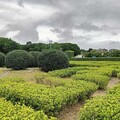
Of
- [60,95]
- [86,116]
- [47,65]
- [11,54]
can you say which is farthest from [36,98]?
[11,54]

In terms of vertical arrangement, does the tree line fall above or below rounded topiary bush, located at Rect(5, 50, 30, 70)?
above

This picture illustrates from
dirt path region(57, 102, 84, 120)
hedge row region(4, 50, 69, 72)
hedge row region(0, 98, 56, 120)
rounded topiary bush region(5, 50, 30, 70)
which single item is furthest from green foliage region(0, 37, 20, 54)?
hedge row region(0, 98, 56, 120)

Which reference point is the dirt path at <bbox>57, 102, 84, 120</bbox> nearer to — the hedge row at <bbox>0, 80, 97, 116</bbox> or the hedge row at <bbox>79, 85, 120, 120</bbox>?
the hedge row at <bbox>0, 80, 97, 116</bbox>

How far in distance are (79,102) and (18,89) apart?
6.42 feet

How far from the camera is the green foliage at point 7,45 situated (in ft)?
159

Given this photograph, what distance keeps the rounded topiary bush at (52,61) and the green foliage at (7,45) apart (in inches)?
1175

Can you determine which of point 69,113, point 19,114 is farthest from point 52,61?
point 19,114

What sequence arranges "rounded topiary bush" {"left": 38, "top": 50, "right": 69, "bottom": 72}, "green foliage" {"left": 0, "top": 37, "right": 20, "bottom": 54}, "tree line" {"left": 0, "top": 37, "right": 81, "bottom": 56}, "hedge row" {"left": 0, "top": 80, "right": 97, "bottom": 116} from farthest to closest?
"tree line" {"left": 0, "top": 37, "right": 81, "bottom": 56} < "green foliage" {"left": 0, "top": 37, "right": 20, "bottom": 54} < "rounded topiary bush" {"left": 38, "top": 50, "right": 69, "bottom": 72} < "hedge row" {"left": 0, "top": 80, "right": 97, "bottom": 116}

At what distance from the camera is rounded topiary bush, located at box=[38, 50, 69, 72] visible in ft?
62.6

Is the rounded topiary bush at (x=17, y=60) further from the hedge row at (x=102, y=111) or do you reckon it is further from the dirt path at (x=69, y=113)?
the hedge row at (x=102, y=111)

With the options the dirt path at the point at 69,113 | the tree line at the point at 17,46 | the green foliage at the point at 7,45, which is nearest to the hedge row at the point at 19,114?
the dirt path at the point at 69,113

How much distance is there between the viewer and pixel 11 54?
794 inches

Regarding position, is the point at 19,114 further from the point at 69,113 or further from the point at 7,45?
the point at 7,45

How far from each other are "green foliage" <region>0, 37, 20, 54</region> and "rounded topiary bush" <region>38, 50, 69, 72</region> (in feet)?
98.0
